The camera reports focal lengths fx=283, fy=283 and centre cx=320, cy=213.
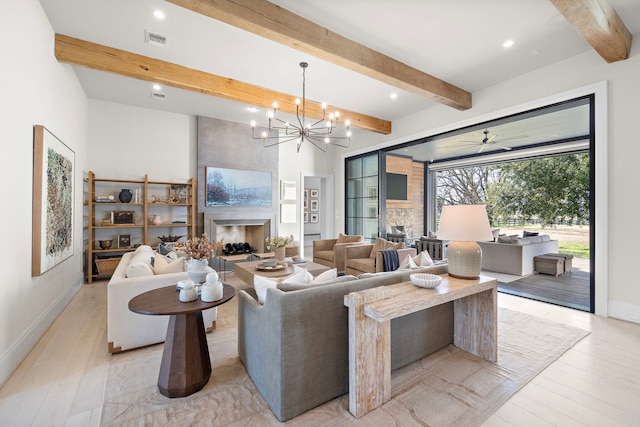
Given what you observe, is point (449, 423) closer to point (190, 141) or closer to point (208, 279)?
point (208, 279)

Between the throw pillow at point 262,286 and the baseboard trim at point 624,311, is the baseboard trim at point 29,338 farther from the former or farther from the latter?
the baseboard trim at point 624,311

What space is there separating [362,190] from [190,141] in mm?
3925

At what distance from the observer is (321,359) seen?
175cm

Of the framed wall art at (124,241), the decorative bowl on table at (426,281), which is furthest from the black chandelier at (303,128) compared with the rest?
the framed wall art at (124,241)

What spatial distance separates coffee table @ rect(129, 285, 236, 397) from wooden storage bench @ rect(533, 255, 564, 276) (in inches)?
229

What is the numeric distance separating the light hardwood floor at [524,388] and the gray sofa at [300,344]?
92 cm

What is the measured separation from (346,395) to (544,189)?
8.77 metres

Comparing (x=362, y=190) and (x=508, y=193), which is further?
(x=508, y=193)

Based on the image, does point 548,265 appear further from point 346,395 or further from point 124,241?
point 124,241

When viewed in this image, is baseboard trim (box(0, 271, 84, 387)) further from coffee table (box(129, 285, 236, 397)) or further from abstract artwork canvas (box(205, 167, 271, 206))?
abstract artwork canvas (box(205, 167, 271, 206))

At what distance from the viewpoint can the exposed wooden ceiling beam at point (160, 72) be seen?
3.17 m

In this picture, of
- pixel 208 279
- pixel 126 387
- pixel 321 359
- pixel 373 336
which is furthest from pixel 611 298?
pixel 126 387

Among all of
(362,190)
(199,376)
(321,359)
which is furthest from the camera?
(362,190)

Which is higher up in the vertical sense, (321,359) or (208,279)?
(208,279)
